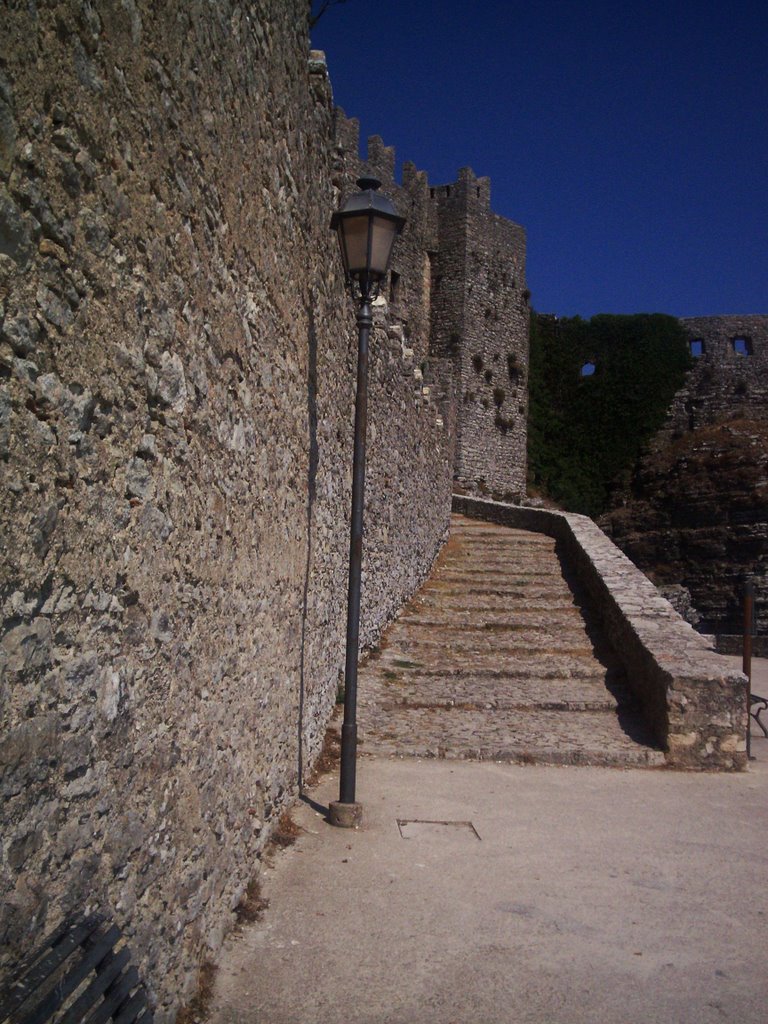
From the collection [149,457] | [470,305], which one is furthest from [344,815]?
[470,305]

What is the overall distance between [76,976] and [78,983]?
0.02 m

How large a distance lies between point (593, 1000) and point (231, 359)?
2.74m

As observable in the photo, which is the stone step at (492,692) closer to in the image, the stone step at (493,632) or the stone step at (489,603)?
the stone step at (493,632)

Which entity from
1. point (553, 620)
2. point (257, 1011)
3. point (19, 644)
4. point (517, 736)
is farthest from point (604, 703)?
point (19, 644)

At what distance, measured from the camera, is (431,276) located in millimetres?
32531

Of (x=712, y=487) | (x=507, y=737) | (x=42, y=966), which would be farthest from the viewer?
(x=712, y=487)

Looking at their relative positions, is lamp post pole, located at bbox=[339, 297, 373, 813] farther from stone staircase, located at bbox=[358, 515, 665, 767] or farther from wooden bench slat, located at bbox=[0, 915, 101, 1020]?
wooden bench slat, located at bbox=[0, 915, 101, 1020]

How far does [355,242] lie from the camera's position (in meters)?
5.21

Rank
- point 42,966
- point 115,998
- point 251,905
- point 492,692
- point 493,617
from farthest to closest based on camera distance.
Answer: point 493,617, point 492,692, point 251,905, point 115,998, point 42,966

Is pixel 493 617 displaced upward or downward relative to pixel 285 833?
upward

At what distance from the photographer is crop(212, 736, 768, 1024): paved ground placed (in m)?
3.21

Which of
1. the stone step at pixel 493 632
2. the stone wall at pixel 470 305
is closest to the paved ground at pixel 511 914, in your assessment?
the stone step at pixel 493 632

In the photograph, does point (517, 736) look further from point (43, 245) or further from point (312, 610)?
point (43, 245)

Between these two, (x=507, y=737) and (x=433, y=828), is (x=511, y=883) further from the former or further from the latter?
(x=507, y=737)
